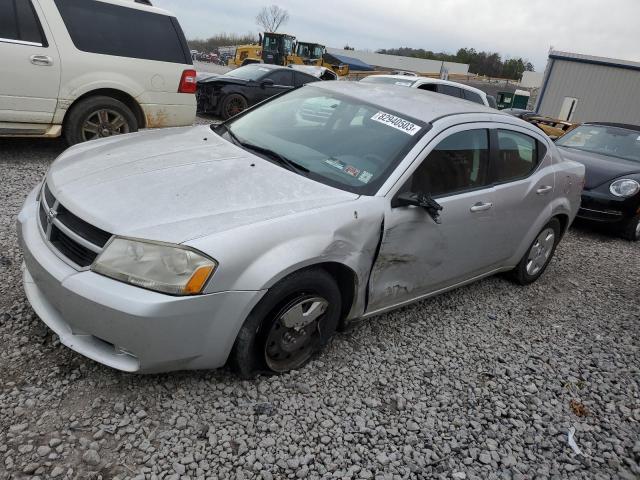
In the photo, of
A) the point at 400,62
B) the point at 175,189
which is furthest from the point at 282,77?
the point at 400,62

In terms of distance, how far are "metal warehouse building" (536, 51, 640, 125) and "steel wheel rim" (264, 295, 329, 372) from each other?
1096 inches

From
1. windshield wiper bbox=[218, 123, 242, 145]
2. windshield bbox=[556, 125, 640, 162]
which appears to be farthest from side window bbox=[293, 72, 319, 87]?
windshield wiper bbox=[218, 123, 242, 145]

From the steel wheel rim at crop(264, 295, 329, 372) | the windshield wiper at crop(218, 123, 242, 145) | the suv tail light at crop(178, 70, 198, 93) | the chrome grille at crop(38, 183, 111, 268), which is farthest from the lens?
the suv tail light at crop(178, 70, 198, 93)

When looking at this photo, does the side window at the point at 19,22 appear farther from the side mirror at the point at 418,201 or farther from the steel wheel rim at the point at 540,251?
the steel wheel rim at the point at 540,251

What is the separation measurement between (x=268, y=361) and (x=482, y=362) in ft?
5.07

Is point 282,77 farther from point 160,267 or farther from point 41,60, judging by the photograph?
point 160,267

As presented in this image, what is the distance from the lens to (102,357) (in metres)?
2.23

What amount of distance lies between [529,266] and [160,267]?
3.55 m

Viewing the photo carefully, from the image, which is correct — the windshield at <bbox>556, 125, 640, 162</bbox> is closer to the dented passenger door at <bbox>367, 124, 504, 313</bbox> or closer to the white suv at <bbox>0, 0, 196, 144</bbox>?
the dented passenger door at <bbox>367, 124, 504, 313</bbox>

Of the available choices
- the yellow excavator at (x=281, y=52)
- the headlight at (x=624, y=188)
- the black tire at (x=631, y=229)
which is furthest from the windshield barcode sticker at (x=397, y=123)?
the yellow excavator at (x=281, y=52)

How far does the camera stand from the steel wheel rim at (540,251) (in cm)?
446

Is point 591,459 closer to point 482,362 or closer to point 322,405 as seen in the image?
point 482,362

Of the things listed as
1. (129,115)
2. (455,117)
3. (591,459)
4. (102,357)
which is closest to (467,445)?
(591,459)

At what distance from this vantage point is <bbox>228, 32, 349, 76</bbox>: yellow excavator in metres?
27.3
